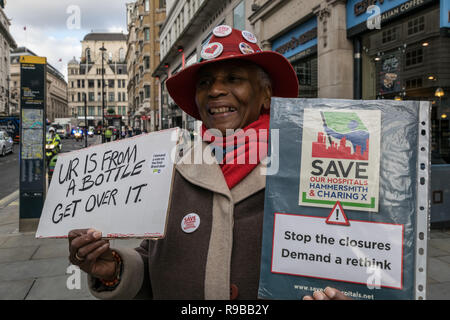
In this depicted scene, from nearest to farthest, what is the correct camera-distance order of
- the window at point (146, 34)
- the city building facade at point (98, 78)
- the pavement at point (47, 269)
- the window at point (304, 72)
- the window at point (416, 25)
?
the pavement at point (47, 269) → the window at point (416, 25) → the window at point (304, 72) → the window at point (146, 34) → the city building facade at point (98, 78)

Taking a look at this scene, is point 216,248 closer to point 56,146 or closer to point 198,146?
point 198,146

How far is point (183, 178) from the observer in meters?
1.61

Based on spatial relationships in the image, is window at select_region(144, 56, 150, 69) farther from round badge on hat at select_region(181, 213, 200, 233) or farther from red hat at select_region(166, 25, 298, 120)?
round badge on hat at select_region(181, 213, 200, 233)

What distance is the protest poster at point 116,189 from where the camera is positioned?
4.75ft

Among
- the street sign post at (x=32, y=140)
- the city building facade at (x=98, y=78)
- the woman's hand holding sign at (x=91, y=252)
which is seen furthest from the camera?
the city building facade at (x=98, y=78)

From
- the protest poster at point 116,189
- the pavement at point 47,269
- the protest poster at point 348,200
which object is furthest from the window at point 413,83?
the protest poster at point 116,189

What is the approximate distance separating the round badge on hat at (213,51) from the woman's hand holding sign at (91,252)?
0.90 metres

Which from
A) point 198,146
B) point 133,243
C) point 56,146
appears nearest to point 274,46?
point 56,146

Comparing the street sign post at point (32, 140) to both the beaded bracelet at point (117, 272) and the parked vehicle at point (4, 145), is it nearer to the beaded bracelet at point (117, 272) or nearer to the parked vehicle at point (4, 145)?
the beaded bracelet at point (117, 272)

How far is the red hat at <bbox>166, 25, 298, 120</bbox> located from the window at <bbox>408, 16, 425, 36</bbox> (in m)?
7.43

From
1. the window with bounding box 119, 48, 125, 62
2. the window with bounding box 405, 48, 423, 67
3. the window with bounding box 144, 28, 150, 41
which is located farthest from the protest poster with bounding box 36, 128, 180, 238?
the window with bounding box 119, 48, 125, 62

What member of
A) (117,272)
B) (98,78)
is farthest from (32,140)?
(98,78)

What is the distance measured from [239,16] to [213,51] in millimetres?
16332

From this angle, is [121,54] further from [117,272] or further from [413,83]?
[117,272]
